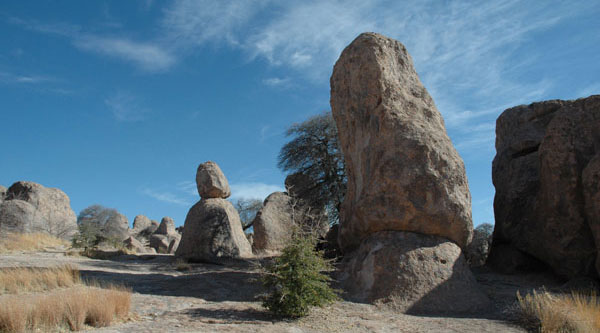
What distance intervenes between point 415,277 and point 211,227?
6840 millimetres

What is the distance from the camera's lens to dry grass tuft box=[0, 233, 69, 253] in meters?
13.8

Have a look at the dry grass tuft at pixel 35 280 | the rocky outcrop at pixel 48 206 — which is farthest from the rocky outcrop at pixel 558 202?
the rocky outcrop at pixel 48 206

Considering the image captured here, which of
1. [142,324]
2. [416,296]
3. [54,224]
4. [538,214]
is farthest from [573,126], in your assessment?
[54,224]

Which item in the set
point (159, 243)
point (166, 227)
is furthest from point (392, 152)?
point (166, 227)

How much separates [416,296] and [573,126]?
4.96 m

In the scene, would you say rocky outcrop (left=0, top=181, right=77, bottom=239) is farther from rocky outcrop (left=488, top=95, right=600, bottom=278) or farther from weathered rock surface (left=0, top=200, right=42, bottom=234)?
rocky outcrop (left=488, top=95, right=600, bottom=278)

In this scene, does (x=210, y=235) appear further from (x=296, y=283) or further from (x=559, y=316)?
(x=559, y=316)

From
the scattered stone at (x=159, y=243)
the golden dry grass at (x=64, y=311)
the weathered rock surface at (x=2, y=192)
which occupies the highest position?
the weathered rock surface at (x=2, y=192)

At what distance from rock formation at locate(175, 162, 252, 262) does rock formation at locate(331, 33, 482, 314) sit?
167 inches

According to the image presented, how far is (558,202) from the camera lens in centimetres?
872

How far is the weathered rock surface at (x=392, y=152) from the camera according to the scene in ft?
25.5

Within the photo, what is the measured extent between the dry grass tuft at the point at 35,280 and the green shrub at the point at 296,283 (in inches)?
137

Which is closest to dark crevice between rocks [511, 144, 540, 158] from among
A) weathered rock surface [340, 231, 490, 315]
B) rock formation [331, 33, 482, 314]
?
rock formation [331, 33, 482, 314]

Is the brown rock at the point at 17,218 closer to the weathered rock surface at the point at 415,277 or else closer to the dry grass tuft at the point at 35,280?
the dry grass tuft at the point at 35,280
